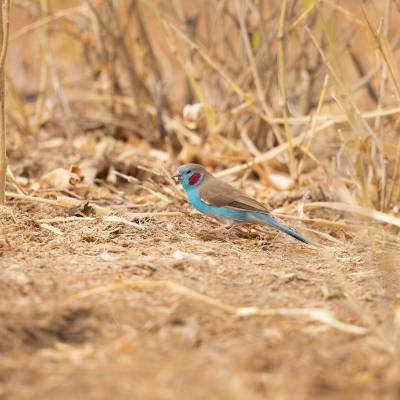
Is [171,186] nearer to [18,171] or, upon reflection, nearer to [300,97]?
[18,171]

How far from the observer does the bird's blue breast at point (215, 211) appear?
366cm

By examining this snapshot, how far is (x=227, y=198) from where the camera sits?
369 cm

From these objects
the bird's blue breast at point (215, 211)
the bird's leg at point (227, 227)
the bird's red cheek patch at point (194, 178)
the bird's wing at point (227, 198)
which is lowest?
the bird's leg at point (227, 227)

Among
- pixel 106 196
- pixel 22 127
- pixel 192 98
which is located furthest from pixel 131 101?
pixel 106 196

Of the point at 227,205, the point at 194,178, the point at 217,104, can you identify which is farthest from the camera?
the point at 217,104

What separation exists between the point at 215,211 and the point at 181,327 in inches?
62.8

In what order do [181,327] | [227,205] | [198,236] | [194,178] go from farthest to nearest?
1. [194,178]
2. [227,205]
3. [198,236]
4. [181,327]

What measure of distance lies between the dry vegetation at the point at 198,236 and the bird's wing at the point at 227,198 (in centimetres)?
16

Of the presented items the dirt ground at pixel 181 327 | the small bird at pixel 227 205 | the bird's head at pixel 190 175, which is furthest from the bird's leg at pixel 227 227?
the dirt ground at pixel 181 327

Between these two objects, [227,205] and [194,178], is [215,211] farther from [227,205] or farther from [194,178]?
[194,178]

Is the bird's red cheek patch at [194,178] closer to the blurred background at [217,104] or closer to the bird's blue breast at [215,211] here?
the bird's blue breast at [215,211]

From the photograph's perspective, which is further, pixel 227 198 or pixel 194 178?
pixel 194 178

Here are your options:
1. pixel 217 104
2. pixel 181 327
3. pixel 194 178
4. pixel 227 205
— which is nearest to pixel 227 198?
pixel 227 205

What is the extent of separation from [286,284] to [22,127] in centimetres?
387
